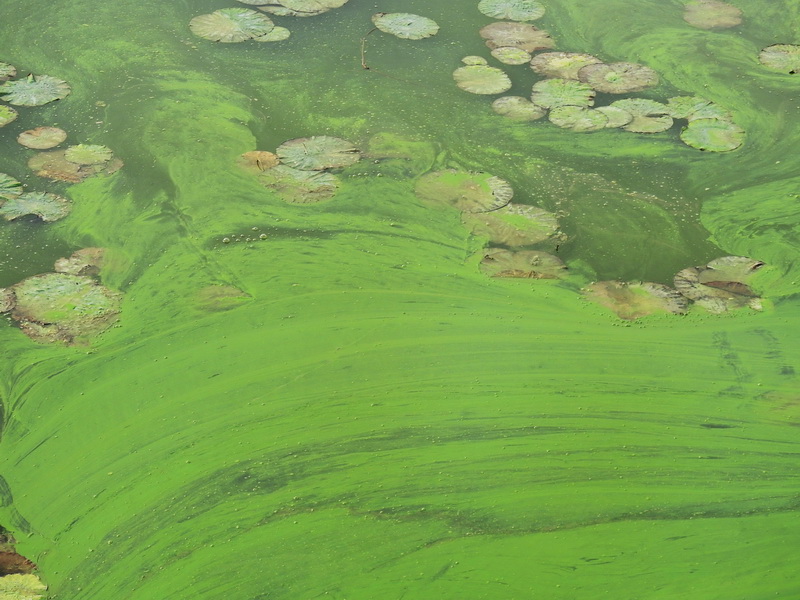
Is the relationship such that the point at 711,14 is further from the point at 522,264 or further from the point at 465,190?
the point at 522,264

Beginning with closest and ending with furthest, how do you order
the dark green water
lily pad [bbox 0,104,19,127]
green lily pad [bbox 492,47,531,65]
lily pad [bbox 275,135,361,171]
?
1. the dark green water
2. lily pad [bbox 275,135,361,171]
3. lily pad [bbox 0,104,19,127]
4. green lily pad [bbox 492,47,531,65]

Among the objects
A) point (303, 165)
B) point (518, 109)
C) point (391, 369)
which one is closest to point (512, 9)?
point (518, 109)

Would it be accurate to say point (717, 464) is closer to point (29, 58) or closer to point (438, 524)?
point (438, 524)

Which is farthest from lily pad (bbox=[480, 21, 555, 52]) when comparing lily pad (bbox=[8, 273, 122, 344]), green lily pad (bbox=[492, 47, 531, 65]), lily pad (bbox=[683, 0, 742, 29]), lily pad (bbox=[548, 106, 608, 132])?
lily pad (bbox=[8, 273, 122, 344])

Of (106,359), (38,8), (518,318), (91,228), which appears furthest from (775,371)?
(38,8)

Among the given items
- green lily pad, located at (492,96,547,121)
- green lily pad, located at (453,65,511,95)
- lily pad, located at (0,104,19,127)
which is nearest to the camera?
lily pad, located at (0,104,19,127)

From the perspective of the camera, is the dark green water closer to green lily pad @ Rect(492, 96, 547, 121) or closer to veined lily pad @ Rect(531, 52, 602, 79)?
green lily pad @ Rect(492, 96, 547, 121)

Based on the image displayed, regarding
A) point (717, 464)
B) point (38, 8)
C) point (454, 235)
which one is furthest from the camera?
point (38, 8)
